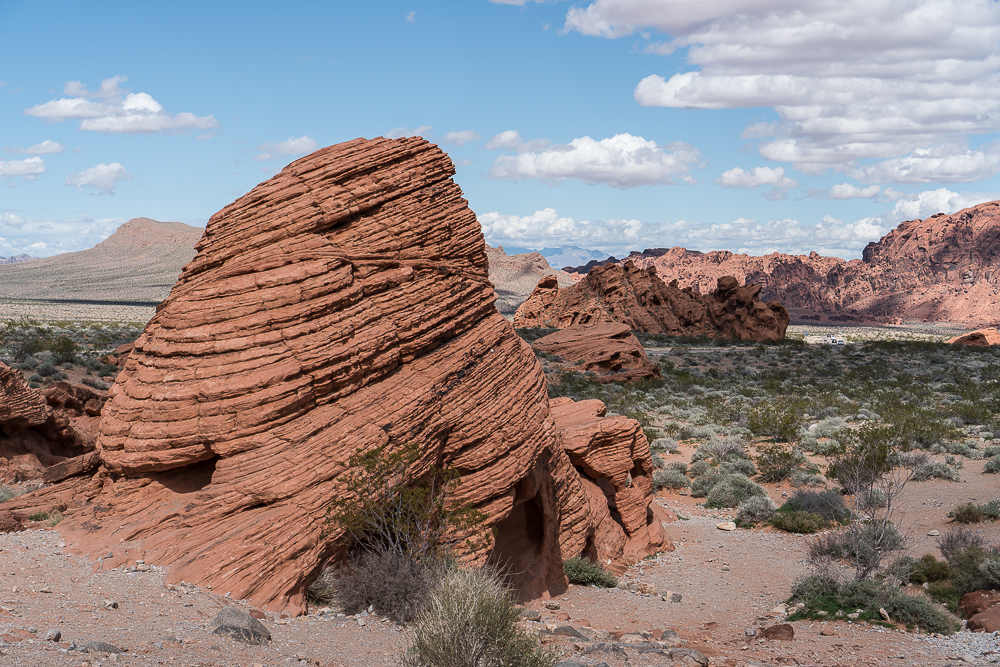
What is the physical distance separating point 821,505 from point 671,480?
400cm

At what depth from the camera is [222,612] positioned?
6.77 metres

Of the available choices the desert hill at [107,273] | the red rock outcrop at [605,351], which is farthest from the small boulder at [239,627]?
the desert hill at [107,273]

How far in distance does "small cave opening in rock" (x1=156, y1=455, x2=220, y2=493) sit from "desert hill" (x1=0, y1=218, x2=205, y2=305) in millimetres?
122824

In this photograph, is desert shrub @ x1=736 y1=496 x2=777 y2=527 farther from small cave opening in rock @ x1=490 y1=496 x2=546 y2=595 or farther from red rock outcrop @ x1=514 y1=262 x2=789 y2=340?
red rock outcrop @ x1=514 y1=262 x2=789 y2=340

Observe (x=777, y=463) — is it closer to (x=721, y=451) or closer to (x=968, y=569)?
(x=721, y=451)

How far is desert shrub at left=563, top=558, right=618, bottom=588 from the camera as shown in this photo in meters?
11.5

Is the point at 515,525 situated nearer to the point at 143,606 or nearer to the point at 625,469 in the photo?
the point at 625,469

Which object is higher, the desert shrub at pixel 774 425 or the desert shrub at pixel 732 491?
the desert shrub at pixel 774 425

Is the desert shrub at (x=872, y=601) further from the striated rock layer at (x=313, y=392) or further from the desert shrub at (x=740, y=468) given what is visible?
the desert shrub at (x=740, y=468)

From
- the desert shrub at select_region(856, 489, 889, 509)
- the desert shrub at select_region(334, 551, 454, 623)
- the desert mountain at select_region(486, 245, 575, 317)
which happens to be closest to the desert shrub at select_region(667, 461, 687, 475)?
the desert shrub at select_region(856, 489, 889, 509)

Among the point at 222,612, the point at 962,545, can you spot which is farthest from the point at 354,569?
the point at 962,545

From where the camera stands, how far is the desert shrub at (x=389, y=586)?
808cm

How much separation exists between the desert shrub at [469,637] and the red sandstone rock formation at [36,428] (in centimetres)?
1056

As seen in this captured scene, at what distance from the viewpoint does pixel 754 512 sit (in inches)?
637
